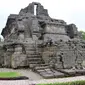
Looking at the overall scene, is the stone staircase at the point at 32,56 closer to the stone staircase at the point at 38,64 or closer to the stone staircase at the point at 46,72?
the stone staircase at the point at 38,64

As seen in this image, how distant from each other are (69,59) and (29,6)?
12677mm

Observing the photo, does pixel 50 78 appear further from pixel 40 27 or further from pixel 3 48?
pixel 40 27

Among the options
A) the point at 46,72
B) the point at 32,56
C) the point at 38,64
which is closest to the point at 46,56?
the point at 38,64

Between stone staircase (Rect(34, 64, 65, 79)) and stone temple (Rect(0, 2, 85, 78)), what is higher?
stone temple (Rect(0, 2, 85, 78))

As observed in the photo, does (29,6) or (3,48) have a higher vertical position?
(29,6)

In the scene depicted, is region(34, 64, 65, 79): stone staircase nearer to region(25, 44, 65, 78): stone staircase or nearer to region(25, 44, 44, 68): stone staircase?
region(25, 44, 65, 78): stone staircase

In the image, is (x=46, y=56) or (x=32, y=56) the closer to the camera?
(x=46, y=56)

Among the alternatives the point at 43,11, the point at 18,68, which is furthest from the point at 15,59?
the point at 43,11

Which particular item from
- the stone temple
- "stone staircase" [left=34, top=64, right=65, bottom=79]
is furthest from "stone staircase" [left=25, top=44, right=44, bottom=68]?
"stone staircase" [left=34, top=64, right=65, bottom=79]

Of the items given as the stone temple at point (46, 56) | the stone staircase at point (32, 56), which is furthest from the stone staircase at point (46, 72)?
the stone staircase at point (32, 56)

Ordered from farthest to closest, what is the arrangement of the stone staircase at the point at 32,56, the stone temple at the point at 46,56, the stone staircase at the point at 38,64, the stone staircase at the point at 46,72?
the stone staircase at the point at 32,56 < the stone temple at the point at 46,56 < the stone staircase at the point at 38,64 < the stone staircase at the point at 46,72

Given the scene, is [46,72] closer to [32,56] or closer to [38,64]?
[38,64]

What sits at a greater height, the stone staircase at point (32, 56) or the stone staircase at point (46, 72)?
the stone staircase at point (32, 56)

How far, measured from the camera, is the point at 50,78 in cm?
1100
